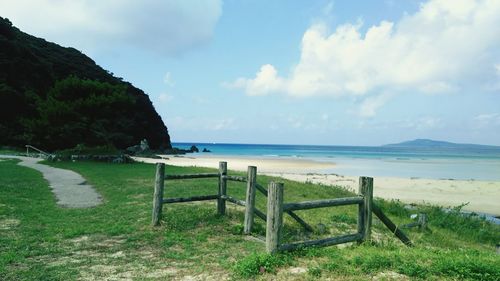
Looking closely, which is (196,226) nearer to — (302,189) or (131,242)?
(131,242)

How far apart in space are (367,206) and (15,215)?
390 inches

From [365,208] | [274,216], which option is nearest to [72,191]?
[274,216]

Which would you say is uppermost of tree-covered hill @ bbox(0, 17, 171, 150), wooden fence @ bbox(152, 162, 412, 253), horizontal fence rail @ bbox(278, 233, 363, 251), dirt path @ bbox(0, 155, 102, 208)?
tree-covered hill @ bbox(0, 17, 171, 150)

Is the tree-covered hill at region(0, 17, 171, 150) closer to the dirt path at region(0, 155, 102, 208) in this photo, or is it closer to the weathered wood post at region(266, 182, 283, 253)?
the dirt path at region(0, 155, 102, 208)

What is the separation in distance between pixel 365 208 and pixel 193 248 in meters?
3.67

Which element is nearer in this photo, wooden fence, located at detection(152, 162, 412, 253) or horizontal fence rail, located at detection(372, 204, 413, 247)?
wooden fence, located at detection(152, 162, 412, 253)

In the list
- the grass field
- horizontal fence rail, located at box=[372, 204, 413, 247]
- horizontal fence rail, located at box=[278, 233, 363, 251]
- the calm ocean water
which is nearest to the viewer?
the grass field

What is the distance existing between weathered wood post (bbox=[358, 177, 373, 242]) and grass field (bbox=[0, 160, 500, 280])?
12.5 inches

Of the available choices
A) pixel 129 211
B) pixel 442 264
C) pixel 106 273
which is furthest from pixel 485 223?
pixel 106 273

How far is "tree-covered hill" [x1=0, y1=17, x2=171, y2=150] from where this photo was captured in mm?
36281

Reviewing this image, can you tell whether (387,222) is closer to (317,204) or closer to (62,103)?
(317,204)

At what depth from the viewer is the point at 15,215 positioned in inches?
437

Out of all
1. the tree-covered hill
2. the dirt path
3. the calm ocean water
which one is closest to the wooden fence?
the dirt path

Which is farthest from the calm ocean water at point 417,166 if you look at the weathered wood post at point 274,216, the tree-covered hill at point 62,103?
the weathered wood post at point 274,216
